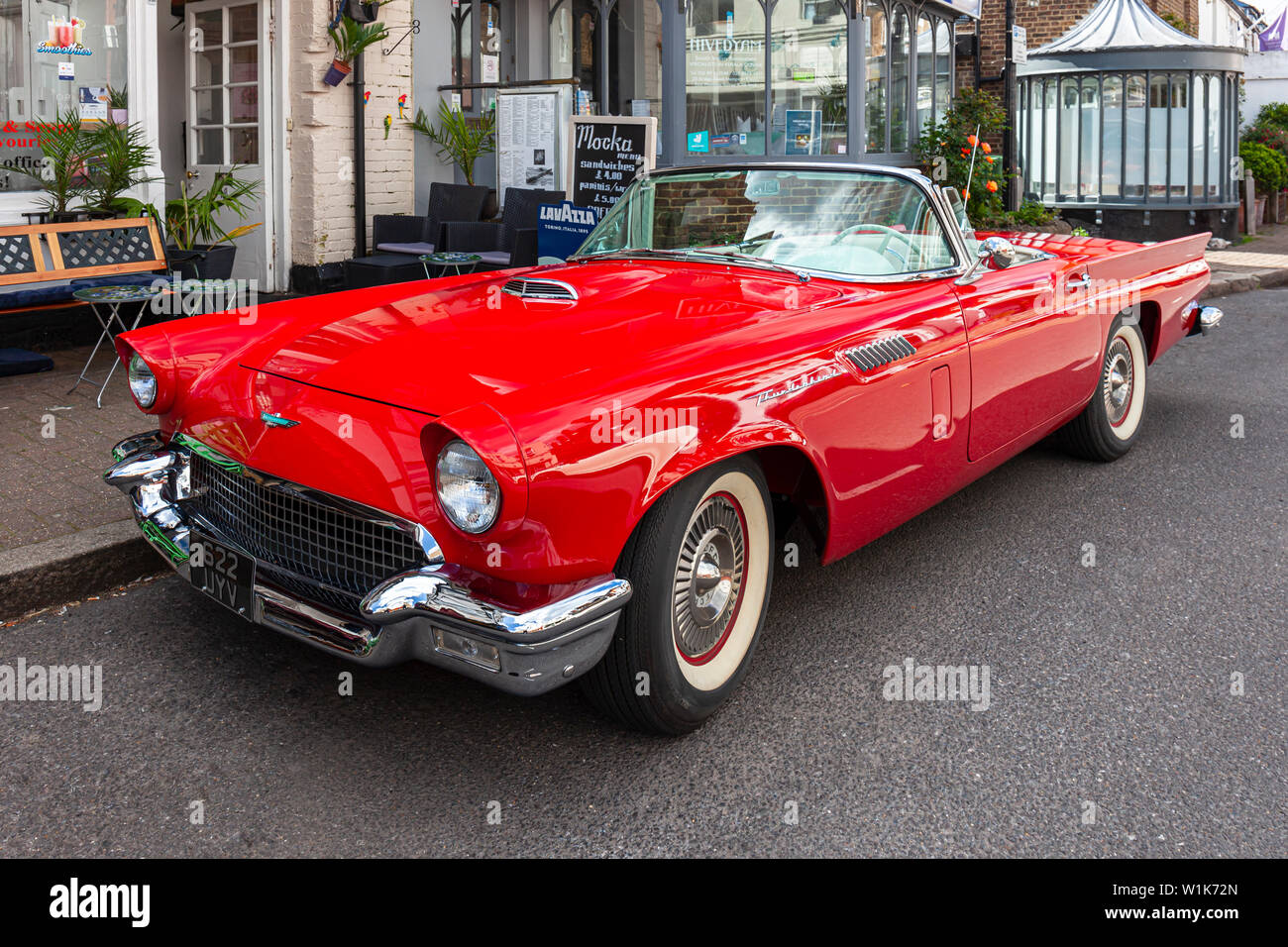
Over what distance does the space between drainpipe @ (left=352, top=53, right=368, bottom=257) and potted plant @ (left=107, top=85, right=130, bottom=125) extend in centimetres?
187

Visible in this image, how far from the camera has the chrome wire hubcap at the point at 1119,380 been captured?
5.43 meters

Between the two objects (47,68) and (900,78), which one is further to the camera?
(900,78)

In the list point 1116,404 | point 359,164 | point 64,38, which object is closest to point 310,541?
point 1116,404

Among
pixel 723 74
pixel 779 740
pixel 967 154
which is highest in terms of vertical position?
pixel 723 74

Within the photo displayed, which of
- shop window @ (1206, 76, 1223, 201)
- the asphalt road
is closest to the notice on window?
the asphalt road

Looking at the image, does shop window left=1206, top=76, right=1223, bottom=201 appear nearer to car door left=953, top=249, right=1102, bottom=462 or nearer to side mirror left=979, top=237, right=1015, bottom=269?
car door left=953, top=249, right=1102, bottom=462

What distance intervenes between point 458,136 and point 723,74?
3.01 meters

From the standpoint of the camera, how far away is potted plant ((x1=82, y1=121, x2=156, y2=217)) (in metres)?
7.35

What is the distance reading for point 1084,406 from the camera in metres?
5.20

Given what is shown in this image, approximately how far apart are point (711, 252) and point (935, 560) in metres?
1.37

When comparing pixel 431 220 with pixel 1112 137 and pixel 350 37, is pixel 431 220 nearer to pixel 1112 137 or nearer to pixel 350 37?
pixel 350 37

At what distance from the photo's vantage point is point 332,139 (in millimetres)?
9258

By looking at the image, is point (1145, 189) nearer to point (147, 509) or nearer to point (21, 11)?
point (21, 11)

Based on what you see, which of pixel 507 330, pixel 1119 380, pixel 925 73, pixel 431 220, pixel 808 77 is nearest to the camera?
pixel 507 330
